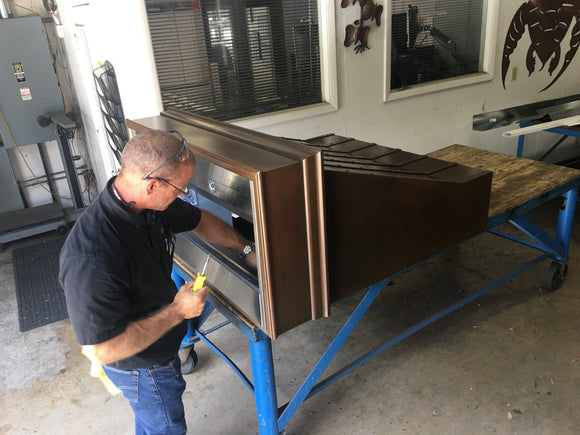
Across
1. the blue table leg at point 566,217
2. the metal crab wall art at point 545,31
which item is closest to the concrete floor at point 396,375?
the blue table leg at point 566,217

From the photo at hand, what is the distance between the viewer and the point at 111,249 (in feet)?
4.23

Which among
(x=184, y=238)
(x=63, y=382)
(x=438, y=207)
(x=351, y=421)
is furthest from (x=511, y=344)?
(x=63, y=382)

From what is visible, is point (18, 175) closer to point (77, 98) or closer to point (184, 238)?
point (77, 98)

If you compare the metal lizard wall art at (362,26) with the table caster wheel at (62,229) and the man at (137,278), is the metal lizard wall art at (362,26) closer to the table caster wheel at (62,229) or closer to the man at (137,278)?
the man at (137,278)

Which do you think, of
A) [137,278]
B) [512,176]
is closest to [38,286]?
[137,278]

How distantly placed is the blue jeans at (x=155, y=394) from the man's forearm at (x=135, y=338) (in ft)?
0.65

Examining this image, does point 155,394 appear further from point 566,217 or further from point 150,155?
point 566,217

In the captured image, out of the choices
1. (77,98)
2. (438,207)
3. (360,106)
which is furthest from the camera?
(77,98)

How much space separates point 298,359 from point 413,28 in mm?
2636

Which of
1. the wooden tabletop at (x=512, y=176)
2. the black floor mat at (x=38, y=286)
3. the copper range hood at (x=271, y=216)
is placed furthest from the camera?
the black floor mat at (x=38, y=286)

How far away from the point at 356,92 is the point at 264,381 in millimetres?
2390

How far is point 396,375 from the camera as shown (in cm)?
233

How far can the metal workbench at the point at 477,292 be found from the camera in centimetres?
162

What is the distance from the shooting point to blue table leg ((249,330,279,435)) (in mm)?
1551
